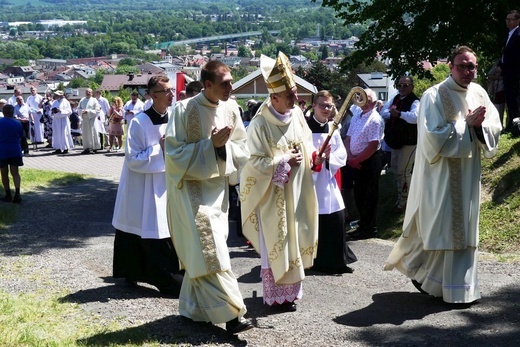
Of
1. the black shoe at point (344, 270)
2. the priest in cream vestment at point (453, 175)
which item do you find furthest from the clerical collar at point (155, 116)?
the black shoe at point (344, 270)

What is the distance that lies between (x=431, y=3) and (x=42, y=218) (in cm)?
731

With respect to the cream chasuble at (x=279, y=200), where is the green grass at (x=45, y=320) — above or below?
below

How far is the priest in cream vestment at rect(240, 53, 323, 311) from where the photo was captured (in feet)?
23.4

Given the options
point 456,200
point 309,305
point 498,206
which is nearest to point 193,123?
point 309,305

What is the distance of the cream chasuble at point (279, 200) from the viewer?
23.5 feet

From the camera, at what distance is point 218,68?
20.9 ft

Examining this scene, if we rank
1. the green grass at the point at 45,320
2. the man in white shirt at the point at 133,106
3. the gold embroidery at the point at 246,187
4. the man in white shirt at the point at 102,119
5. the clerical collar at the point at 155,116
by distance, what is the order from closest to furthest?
the green grass at the point at 45,320 < the gold embroidery at the point at 246,187 < the clerical collar at the point at 155,116 < the man in white shirt at the point at 133,106 < the man in white shirt at the point at 102,119

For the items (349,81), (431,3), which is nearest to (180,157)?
(431,3)

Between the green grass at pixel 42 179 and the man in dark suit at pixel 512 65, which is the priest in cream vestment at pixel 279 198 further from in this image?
the green grass at pixel 42 179

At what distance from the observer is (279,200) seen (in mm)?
7195

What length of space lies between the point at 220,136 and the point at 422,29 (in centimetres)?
826

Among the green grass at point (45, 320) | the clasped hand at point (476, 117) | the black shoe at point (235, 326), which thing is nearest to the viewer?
the green grass at point (45, 320)

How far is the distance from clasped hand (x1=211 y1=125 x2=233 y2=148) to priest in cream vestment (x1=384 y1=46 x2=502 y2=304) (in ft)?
6.37

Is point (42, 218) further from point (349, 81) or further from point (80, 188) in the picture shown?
point (349, 81)
